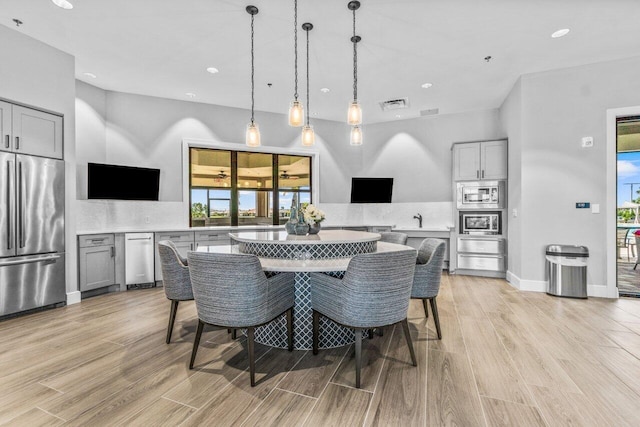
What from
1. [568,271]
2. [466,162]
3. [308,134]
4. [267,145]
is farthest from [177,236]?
[568,271]

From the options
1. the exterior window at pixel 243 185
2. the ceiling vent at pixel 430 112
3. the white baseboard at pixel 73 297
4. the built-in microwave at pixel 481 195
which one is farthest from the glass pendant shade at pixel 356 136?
the white baseboard at pixel 73 297

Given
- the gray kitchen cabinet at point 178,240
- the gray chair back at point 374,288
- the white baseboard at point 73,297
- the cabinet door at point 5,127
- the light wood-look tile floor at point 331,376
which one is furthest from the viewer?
the gray kitchen cabinet at point 178,240

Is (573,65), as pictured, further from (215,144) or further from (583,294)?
(215,144)

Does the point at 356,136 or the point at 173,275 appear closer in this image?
the point at 173,275

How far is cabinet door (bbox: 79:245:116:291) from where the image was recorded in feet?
13.3

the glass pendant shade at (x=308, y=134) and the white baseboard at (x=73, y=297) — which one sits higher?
the glass pendant shade at (x=308, y=134)

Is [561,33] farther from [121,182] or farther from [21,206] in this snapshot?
[21,206]

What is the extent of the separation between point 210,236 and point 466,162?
4.63m

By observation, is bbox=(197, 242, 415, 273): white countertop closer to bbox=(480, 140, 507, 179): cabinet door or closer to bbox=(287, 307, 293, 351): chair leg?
bbox=(287, 307, 293, 351): chair leg

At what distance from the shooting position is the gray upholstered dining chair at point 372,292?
75.8 inches

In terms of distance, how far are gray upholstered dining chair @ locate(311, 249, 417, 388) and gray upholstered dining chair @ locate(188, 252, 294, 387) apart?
51cm

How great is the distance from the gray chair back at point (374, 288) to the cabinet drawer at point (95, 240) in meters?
3.84

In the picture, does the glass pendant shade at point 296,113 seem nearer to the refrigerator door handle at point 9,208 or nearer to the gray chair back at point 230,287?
the gray chair back at point 230,287

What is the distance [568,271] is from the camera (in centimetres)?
399
